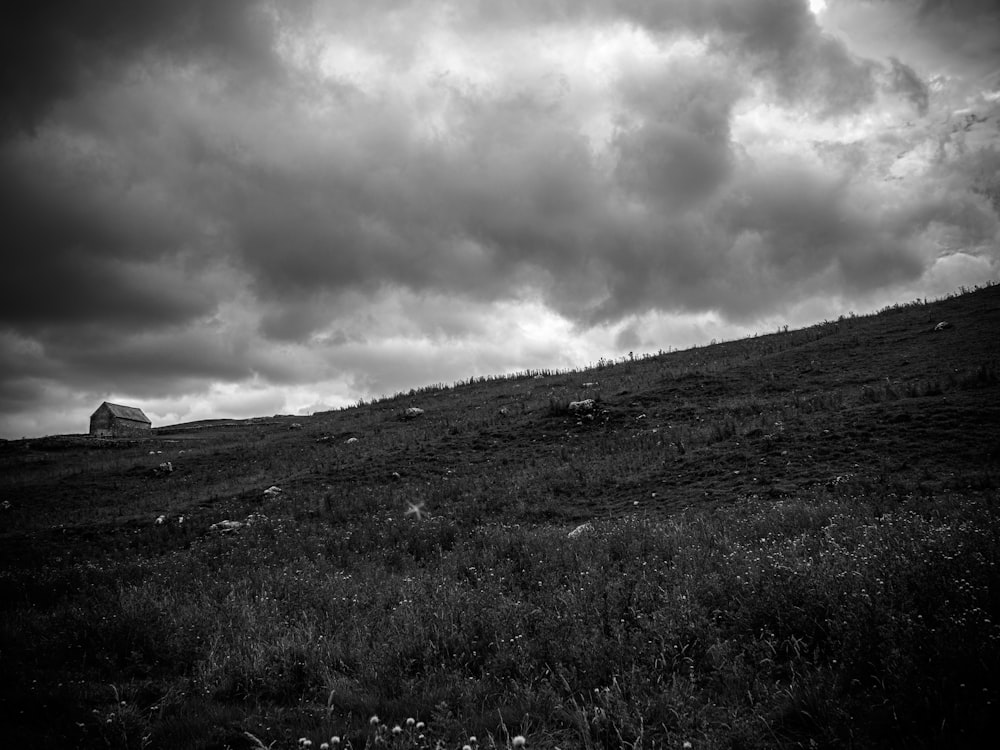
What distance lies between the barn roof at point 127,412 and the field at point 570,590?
60.6 meters

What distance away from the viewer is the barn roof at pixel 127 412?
7275 cm

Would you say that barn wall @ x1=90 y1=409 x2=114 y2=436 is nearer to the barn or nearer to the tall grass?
the barn

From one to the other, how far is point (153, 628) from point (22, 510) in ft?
70.1

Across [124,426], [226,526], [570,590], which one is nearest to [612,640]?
[570,590]

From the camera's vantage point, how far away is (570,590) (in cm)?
728

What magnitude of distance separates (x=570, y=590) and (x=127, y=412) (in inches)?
3490

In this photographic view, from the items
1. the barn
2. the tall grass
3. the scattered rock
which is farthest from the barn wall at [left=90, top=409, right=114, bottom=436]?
the tall grass

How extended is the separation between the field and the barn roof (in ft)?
199

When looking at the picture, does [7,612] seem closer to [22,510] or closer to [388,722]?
[388,722]

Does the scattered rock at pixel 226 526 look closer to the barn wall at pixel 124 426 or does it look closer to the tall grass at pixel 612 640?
the tall grass at pixel 612 640

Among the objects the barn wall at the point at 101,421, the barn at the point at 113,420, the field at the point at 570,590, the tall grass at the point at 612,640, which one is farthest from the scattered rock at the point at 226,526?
the barn wall at the point at 101,421

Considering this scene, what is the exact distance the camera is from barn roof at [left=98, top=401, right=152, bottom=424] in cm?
7275

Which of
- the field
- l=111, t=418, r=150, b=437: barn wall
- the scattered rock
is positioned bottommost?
the scattered rock

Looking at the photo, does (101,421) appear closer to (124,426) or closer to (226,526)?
(124,426)
